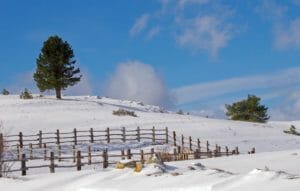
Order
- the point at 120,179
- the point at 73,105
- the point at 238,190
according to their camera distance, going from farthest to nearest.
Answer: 1. the point at 73,105
2. the point at 120,179
3. the point at 238,190

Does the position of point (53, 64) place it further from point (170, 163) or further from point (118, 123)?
point (170, 163)

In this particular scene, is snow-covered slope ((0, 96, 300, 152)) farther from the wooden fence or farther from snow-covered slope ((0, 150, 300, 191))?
→ snow-covered slope ((0, 150, 300, 191))

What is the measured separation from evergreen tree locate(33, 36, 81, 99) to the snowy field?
192 centimetres

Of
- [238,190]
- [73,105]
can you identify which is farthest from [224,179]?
[73,105]

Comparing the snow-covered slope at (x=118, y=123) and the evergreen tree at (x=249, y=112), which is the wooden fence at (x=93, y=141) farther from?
the evergreen tree at (x=249, y=112)

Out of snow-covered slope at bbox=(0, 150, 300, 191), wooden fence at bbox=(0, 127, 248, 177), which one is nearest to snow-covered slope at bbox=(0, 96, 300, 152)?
wooden fence at bbox=(0, 127, 248, 177)

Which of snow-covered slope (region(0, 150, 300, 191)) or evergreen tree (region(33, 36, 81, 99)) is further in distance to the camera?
evergreen tree (region(33, 36, 81, 99))

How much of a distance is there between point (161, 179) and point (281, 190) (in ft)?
16.1

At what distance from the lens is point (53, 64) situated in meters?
71.0

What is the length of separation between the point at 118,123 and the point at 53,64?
15691 millimetres

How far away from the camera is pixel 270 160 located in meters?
28.2

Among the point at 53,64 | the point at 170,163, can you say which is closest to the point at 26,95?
the point at 53,64

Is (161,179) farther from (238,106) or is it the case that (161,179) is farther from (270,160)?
(238,106)

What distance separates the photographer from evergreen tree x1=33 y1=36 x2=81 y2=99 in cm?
7100
